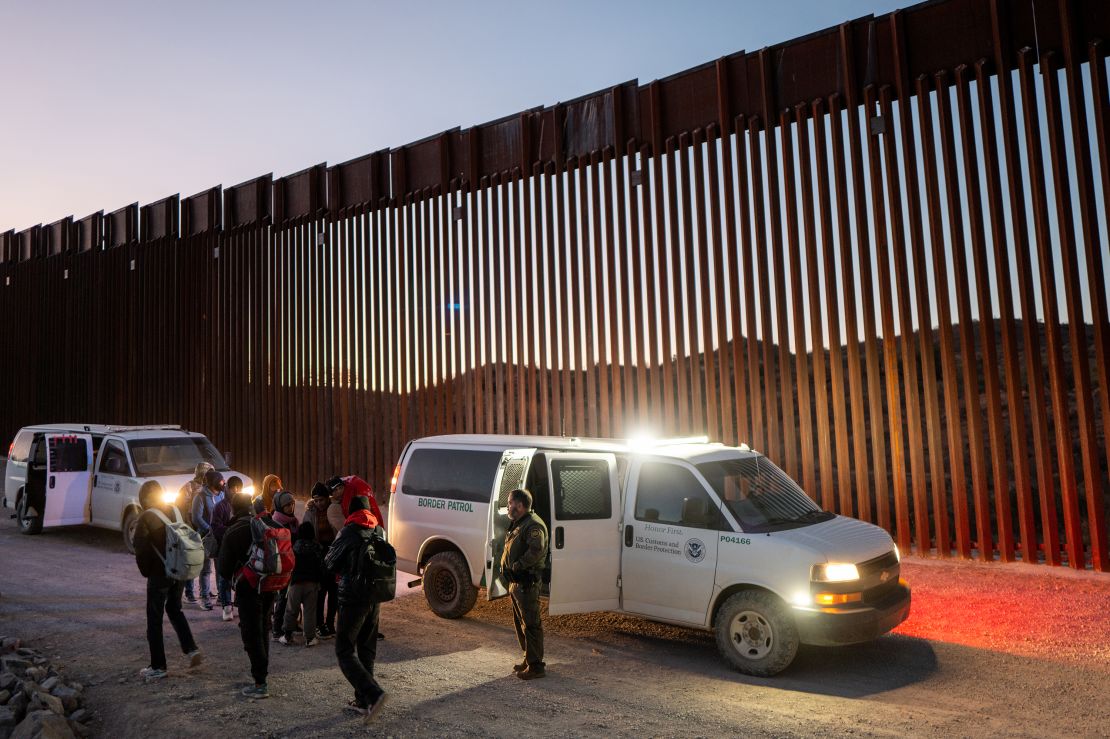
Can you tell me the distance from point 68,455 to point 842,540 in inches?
512

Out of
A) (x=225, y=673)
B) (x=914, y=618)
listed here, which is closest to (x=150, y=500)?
(x=225, y=673)

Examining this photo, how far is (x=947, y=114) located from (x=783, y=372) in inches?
196

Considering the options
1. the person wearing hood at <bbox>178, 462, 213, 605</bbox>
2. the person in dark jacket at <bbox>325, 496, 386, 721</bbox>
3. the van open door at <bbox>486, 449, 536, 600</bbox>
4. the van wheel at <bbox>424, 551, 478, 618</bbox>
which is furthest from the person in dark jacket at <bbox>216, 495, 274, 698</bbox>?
the person wearing hood at <bbox>178, 462, 213, 605</bbox>

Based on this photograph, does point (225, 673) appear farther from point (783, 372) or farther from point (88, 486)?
point (783, 372)

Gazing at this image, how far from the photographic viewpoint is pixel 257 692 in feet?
20.6

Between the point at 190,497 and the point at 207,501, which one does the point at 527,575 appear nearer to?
the point at 207,501

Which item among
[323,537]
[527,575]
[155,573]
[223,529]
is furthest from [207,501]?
[527,575]

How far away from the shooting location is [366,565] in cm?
583

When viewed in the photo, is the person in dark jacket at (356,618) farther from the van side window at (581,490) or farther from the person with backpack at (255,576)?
the van side window at (581,490)

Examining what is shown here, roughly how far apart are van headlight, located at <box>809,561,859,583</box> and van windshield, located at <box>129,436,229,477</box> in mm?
9746

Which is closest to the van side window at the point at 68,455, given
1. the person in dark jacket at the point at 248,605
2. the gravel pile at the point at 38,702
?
the gravel pile at the point at 38,702

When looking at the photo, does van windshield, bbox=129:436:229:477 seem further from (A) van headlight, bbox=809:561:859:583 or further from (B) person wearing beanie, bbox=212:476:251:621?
(A) van headlight, bbox=809:561:859:583

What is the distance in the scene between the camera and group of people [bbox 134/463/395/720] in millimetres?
5820

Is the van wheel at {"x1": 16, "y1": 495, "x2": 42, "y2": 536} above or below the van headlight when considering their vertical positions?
above
